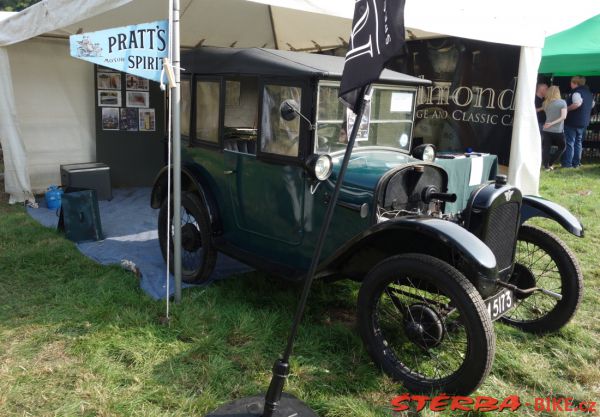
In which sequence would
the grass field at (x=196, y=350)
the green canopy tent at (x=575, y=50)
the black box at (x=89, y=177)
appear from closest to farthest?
the grass field at (x=196, y=350) < the black box at (x=89, y=177) < the green canopy tent at (x=575, y=50)

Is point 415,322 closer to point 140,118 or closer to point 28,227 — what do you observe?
point 28,227

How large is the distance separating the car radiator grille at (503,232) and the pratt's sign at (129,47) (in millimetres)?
2076

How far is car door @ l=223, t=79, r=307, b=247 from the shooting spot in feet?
9.80

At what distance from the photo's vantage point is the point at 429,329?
248 centimetres

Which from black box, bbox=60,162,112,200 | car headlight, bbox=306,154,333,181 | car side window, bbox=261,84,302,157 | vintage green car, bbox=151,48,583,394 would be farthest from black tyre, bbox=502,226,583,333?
black box, bbox=60,162,112,200

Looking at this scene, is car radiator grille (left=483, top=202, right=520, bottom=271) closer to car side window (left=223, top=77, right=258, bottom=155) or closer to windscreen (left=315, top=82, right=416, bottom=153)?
windscreen (left=315, top=82, right=416, bottom=153)

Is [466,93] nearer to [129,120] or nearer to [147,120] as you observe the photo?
[147,120]

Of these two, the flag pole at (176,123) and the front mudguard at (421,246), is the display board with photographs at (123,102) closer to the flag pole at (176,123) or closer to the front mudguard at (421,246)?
the flag pole at (176,123)

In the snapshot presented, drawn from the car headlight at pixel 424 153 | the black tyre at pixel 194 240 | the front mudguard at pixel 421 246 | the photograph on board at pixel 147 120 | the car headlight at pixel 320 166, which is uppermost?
the photograph on board at pixel 147 120

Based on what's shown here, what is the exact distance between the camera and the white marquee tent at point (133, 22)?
15.2ft

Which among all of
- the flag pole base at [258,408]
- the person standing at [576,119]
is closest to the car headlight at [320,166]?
the flag pole base at [258,408]

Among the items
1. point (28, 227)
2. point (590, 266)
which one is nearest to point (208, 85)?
point (28, 227)

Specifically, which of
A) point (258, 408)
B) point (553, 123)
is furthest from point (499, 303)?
point (553, 123)

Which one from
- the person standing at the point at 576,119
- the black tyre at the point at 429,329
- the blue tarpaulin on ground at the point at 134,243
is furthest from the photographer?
the person standing at the point at 576,119
